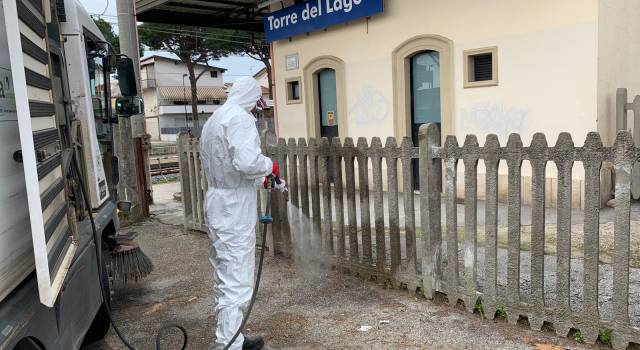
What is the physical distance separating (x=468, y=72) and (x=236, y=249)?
223 inches

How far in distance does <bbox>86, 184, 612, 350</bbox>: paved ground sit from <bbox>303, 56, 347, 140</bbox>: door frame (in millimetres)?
4954

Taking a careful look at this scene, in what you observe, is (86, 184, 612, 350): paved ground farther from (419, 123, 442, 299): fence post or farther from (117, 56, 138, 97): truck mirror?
(117, 56, 138, 97): truck mirror

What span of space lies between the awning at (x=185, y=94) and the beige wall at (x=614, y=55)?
49.4m

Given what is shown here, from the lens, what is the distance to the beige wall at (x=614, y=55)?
267 inches

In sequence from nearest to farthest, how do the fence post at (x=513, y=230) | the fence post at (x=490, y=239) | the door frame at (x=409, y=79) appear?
the fence post at (x=513, y=230) < the fence post at (x=490, y=239) < the door frame at (x=409, y=79)

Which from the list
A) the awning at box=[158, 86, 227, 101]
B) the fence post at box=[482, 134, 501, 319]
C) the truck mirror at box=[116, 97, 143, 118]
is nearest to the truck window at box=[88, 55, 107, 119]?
the truck mirror at box=[116, 97, 143, 118]

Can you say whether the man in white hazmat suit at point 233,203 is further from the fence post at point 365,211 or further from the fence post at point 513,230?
the fence post at point 513,230

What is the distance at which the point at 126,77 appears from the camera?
15.4 feet

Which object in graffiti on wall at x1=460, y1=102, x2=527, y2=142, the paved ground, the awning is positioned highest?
the awning

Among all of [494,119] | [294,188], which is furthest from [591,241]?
[494,119]

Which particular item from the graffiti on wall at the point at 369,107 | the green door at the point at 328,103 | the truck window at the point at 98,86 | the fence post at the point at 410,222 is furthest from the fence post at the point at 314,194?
the green door at the point at 328,103

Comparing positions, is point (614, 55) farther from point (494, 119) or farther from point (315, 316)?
point (315, 316)

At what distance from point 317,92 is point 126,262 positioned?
684cm

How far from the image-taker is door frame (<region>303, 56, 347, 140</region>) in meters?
10.1
